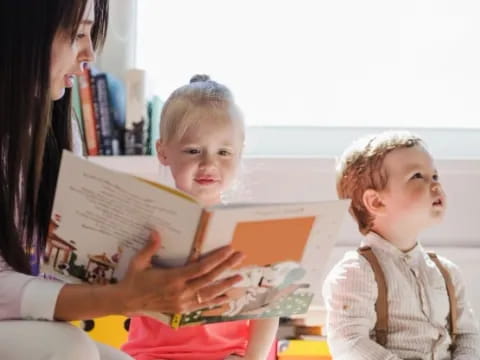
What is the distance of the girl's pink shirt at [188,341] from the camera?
150cm

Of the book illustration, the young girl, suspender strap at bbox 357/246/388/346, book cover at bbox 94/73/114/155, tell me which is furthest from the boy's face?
book cover at bbox 94/73/114/155

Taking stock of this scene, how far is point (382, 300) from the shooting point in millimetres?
1590

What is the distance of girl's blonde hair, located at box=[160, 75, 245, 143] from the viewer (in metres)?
1.61

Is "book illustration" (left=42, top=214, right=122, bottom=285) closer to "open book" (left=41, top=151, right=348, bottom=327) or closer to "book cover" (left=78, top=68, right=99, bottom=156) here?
"open book" (left=41, top=151, right=348, bottom=327)

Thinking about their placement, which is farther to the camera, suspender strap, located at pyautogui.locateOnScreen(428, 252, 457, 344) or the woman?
suspender strap, located at pyautogui.locateOnScreen(428, 252, 457, 344)

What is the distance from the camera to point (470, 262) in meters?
2.13

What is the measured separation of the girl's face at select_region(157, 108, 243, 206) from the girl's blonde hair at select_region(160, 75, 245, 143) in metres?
0.01

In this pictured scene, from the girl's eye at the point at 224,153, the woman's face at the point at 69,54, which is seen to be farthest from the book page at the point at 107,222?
the girl's eye at the point at 224,153

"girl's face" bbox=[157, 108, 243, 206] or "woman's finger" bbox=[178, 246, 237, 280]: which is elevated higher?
"girl's face" bbox=[157, 108, 243, 206]

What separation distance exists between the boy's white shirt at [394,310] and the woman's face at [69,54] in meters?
0.69

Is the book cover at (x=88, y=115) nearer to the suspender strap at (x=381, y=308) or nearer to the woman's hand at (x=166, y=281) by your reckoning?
the suspender strap at (x=381, y=308)

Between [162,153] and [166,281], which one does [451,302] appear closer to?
[162,153]

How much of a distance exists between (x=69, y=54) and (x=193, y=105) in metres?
0.38

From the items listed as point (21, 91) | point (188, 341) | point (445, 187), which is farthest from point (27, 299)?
point (445, 187)
